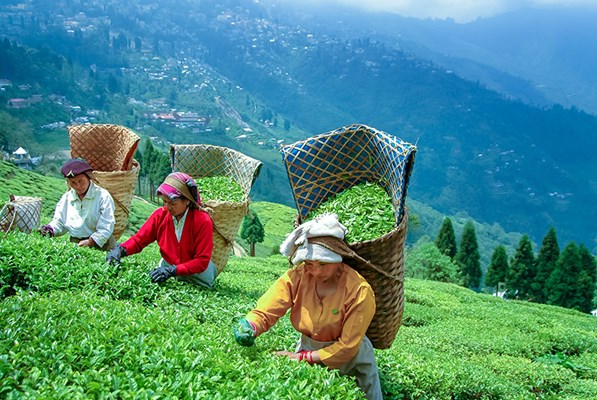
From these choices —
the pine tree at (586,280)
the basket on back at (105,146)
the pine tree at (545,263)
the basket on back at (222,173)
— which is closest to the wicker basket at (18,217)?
the basket on back at (105,146)

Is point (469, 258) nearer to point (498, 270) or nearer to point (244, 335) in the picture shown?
point (498, 270)

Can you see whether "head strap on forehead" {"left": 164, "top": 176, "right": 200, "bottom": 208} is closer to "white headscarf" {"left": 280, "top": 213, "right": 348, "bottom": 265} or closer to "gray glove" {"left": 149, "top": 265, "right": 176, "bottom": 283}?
Result: "gray glove" {"left": 149, "top": 265, "right": 176, "bottom": 283}

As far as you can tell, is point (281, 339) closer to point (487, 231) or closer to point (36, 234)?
point (36, 234)

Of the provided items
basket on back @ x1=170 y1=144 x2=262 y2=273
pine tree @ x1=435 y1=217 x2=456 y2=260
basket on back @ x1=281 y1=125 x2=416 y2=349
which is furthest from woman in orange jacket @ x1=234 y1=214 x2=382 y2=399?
pine tree @ x1=435 y1=217 x2=456 y2=260

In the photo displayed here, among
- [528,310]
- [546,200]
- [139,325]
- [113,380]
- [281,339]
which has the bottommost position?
[546,200]

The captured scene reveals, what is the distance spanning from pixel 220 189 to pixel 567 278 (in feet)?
127

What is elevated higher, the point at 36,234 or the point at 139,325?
the point at 139,325

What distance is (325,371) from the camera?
396 centimetres

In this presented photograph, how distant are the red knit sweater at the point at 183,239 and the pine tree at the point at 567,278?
40.3 metres

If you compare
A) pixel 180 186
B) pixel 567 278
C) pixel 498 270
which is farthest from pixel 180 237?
pixel 498 270

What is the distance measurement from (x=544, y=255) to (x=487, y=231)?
349ft

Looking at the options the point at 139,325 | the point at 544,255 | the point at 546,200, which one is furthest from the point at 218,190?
the point at 546,200

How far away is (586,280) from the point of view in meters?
39.6

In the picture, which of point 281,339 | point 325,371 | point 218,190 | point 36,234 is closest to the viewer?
point 325,371
